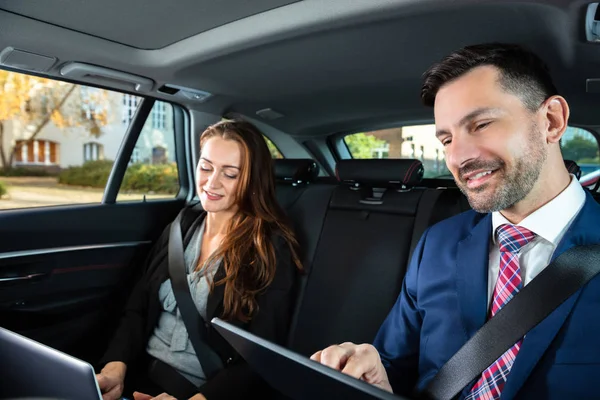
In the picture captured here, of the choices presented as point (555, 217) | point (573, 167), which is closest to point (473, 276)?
point (555, 217)

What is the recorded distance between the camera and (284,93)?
2523mm

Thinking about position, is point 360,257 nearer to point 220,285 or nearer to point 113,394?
point 220,285

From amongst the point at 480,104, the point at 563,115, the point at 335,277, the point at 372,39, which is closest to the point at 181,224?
the point at 335,277

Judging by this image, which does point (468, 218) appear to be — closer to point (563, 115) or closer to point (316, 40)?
point (563, 115)

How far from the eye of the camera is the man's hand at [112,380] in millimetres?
1597

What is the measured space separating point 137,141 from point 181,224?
709mm

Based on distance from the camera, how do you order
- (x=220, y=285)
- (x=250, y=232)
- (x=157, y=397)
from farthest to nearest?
(x=250, y=232)
(x=220, y=285)
(x=157, y=397)

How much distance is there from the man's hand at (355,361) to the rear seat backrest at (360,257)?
0.69 metres

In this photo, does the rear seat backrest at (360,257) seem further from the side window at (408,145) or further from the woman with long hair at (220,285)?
the side window at (408,145)

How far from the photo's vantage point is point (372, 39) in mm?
1799

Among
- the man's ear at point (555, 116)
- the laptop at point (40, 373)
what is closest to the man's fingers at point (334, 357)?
the laptop at point (40, 373)

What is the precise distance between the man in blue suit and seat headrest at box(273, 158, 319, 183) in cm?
123

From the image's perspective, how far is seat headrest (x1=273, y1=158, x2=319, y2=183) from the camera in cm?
247

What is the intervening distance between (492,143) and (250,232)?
1.01 m
